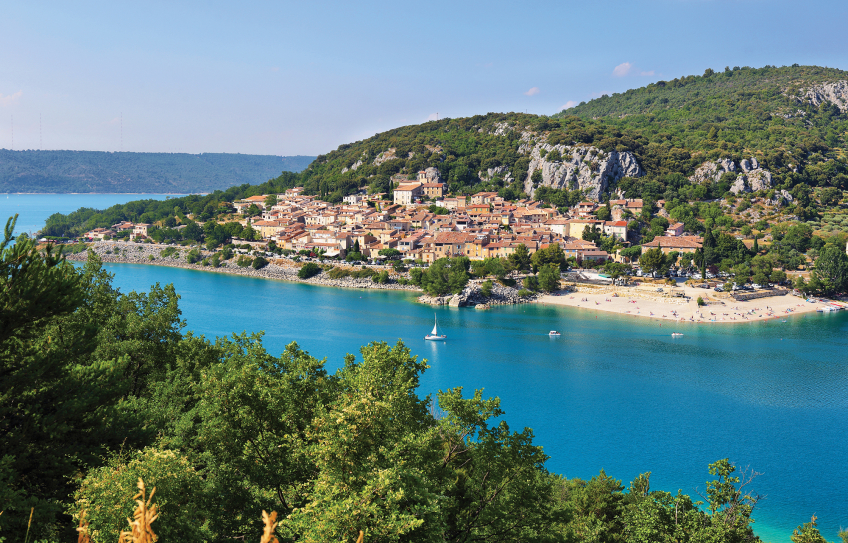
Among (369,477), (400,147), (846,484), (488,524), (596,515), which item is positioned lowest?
(846,484)

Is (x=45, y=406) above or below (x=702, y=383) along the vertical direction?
above

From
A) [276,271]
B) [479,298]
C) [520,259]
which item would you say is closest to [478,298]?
[479,298]

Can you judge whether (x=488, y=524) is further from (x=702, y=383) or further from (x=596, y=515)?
(x=702, y=383)

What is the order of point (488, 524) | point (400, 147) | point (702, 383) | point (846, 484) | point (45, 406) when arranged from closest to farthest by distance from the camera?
point (45, 406), point (488, 524), point (846, 484), point (702, 383), point (400, 147)

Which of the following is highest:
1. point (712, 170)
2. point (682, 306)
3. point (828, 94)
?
point (828, 94)

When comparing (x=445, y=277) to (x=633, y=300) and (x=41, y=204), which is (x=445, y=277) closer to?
(x=633, y=300)

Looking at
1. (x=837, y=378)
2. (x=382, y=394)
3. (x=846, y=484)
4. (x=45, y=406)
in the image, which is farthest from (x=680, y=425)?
(x=45, y=406)
